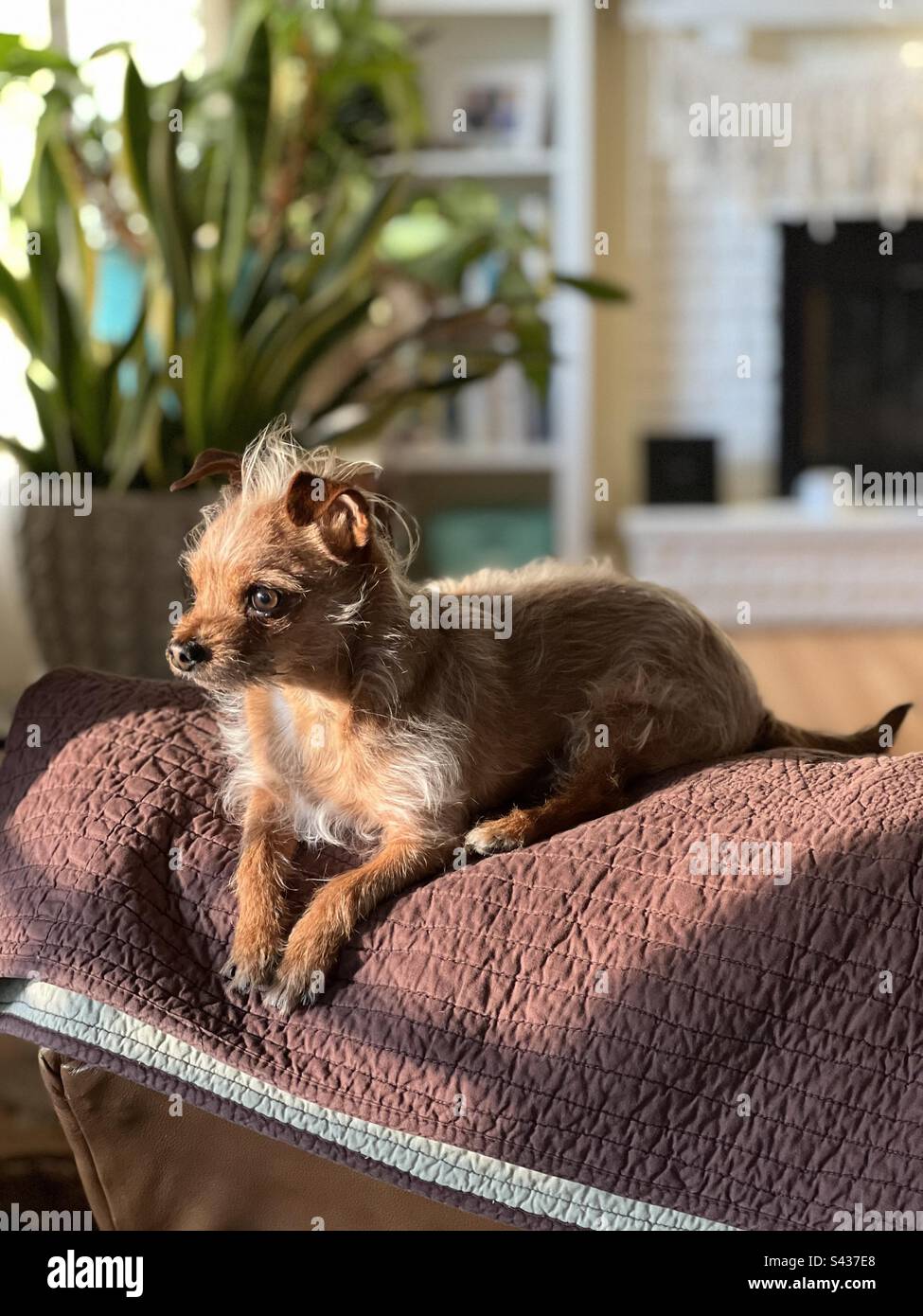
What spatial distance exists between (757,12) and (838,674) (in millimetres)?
2441

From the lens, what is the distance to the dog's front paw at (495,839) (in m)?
1.38

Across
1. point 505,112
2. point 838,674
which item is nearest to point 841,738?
point 838,674

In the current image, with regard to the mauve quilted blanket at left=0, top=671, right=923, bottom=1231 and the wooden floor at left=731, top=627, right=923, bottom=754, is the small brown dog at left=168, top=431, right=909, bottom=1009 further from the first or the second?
the wooden floor at left=731, top=627, right=923, bottom=754

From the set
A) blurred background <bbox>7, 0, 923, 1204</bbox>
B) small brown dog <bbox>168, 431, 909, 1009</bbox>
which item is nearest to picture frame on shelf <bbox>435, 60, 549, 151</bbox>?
blurred background <bbox>7, 0, 923, 1204</bbox>

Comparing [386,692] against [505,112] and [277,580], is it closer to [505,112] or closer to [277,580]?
[277,580]

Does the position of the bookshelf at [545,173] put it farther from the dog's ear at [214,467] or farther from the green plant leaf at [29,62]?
the dog's ear at [214,467]

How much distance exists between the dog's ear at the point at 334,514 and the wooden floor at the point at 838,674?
247cm

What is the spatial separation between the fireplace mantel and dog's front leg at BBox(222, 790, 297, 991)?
174 inches

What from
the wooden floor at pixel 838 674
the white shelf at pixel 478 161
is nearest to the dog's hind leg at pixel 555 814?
the wooden floor at pixel 838 674

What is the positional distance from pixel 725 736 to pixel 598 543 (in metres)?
4.11

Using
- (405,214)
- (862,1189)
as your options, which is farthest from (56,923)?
(405,214)

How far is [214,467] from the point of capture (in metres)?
1.39

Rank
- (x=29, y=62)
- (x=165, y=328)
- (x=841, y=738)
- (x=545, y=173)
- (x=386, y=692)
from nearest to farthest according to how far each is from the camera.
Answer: (x=386, y=692), (x=841, y=738), (x=29, y=62), (x=165, y=328), (x=545, y=173)

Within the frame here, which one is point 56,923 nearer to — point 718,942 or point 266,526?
point 266,526
